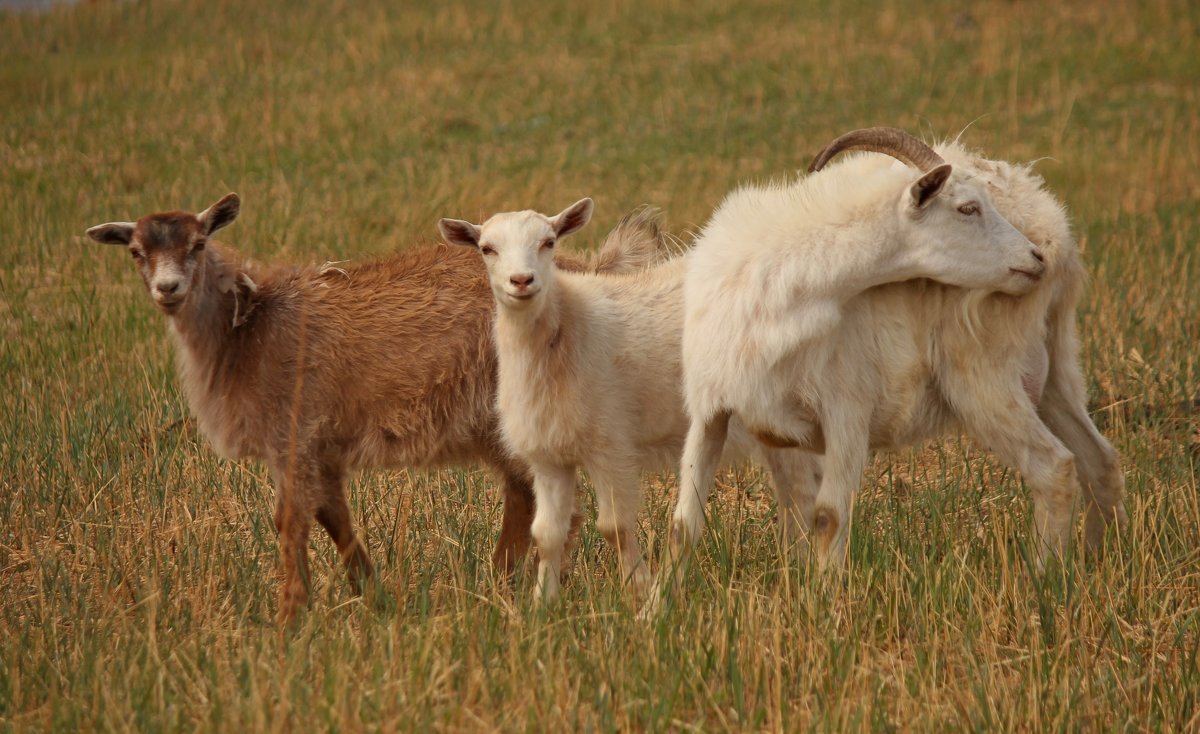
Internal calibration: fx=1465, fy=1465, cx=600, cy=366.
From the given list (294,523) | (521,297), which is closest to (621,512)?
(521,297)

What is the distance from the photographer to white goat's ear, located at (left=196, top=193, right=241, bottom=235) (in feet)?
22.3

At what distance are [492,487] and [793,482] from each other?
189 centimetres

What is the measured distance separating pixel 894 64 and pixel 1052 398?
14.1m

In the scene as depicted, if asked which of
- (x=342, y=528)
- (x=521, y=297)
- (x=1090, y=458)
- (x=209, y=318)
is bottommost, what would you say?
(x=342, y=528)

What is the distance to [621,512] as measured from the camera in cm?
620

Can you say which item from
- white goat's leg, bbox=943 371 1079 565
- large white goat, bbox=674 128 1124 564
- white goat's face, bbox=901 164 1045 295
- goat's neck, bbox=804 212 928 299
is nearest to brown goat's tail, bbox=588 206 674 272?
large white goat, bbox=674 128 1124 564

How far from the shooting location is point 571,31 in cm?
2253

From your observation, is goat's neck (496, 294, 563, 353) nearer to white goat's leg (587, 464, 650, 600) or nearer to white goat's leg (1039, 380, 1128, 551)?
white goat's leg (587, 464, 650, 600)

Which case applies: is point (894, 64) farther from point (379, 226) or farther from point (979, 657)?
point (979, 657)

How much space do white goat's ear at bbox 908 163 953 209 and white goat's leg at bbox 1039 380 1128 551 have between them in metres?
1.17

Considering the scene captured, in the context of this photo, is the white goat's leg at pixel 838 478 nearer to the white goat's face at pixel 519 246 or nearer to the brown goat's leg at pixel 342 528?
the white goat's face at pixel 519 246

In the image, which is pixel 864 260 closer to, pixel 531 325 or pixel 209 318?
pixel 531 325

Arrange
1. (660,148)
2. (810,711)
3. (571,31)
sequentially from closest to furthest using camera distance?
(810,711)
(660,148)
(571,31)

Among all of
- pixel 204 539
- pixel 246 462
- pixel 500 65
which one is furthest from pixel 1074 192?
pixel 204 539
